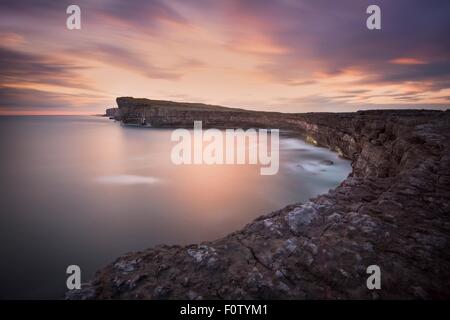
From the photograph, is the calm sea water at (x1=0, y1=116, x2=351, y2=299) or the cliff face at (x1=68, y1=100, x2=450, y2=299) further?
the calm sea water at (x1=0, y1=116, x2=351, y2=299)

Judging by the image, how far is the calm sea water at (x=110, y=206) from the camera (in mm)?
6391

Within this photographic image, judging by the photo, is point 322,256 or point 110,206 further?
point 110,206

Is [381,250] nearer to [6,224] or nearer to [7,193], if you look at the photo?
[6,224]

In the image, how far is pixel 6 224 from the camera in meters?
8.04

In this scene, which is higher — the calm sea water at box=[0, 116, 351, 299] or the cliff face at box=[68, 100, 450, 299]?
the cliff face at box=[68, 100, 450, 299]

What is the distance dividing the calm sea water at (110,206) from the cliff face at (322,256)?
4.06 meters

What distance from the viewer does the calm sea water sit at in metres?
6.39

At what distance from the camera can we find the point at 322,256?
3.07 m

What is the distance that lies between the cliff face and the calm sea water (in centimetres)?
406

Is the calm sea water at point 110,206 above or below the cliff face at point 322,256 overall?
below

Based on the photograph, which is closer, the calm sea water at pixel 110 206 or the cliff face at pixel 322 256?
the cliff face at pixel 322 256

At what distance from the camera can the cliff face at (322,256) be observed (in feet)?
8.70

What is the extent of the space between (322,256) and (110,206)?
9.58m
